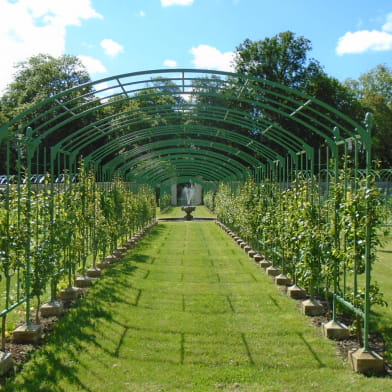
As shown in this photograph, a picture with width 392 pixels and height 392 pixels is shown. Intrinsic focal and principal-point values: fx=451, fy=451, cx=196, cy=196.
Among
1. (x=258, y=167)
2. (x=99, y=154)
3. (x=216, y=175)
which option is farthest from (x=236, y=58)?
(x=99, y=154)

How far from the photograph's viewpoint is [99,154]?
9.63m

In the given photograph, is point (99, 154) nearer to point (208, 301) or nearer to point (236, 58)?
point (208, 301)

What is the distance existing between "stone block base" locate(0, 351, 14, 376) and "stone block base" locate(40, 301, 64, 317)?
1637 millimetres

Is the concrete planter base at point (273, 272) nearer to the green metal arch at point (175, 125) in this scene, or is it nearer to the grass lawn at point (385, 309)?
the grass lawn at point (385, 309)

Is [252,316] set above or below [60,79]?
below

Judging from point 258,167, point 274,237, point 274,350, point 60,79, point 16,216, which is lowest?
point 274,350

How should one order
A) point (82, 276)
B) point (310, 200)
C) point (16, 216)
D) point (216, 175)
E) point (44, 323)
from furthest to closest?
point (216, 175) < point (82, 276) < point (310, 200) < point (44, 323) < point (16, 216)

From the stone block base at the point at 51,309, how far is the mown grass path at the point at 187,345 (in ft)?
0.71

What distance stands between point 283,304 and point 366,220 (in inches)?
95.7

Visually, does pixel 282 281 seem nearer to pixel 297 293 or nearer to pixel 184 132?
pixel 297 293

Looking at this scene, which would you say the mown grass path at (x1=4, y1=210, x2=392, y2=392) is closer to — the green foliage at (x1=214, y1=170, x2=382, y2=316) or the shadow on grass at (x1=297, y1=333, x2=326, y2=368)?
the shadow on grass at (x1=297, y1=333, x2=326, y2=368)

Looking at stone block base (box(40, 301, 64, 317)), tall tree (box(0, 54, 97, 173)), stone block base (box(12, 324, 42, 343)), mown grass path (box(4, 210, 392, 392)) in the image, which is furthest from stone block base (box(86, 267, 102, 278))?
tall tree (box(0, 54, 97, 173))

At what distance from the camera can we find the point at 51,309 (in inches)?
217

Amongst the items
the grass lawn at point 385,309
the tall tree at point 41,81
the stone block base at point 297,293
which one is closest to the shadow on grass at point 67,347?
the stone block base at point 297,293
